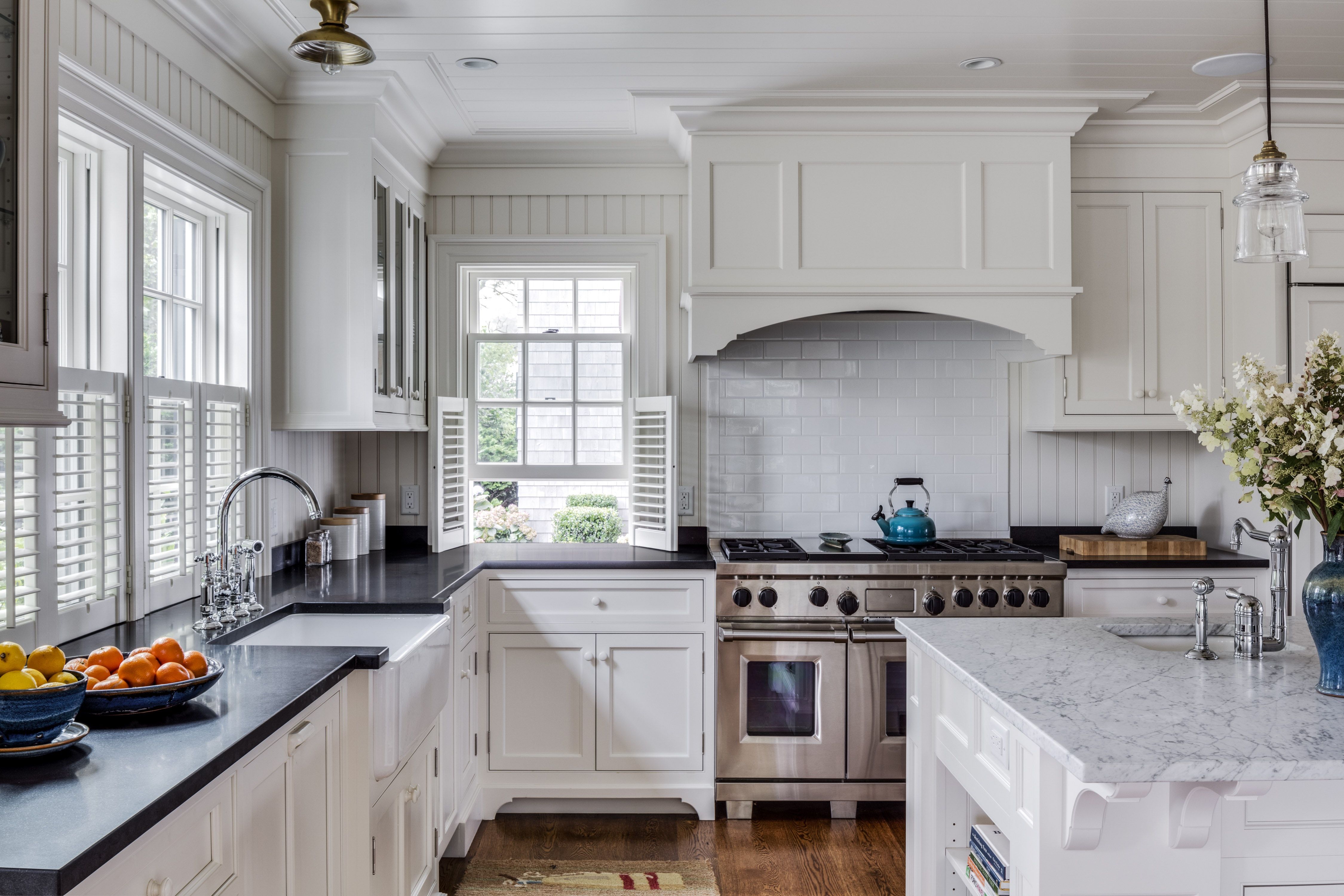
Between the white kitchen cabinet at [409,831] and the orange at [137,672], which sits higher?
the orange at [137,672]

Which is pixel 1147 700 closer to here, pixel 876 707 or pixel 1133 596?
pixel 876 707

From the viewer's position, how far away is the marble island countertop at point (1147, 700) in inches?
54.2

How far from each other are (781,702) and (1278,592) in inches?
70.9

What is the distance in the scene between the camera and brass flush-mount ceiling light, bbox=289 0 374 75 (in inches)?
90.9

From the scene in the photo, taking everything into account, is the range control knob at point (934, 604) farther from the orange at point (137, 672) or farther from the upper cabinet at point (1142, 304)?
the orange at point (137, 672)

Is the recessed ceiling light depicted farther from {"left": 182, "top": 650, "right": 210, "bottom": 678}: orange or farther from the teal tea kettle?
{"left": 182, "top": 650, "right": 210, "bottom": 678}: orange

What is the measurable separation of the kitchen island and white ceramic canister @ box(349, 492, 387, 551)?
2586 millimetres

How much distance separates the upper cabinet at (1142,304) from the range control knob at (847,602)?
1143 mm

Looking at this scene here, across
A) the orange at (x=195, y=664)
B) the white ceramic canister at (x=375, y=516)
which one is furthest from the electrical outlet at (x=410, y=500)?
the orange at (x=195, y=664)

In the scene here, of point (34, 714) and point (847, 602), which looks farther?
point (847, 602)

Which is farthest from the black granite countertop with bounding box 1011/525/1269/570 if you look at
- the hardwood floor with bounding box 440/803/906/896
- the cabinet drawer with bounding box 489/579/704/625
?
the cabinet drawer with bounding box 489/579/704/625

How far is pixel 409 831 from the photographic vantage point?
2449 millimetres

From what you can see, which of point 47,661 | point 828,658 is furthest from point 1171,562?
point 47,661

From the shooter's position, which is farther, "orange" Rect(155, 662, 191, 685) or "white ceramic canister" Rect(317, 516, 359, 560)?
"white ceramic canister" Rect(317, 516, 359, 560)
